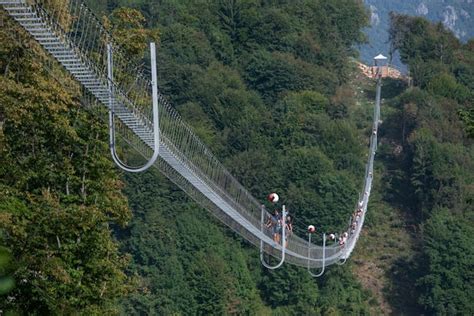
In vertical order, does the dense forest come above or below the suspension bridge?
below

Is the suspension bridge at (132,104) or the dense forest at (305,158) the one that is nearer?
the suspension bridge at (132,104)

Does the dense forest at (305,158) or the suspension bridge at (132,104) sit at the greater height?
the suspension bridge at (132,104)

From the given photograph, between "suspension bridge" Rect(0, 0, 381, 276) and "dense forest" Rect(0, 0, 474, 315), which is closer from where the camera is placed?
"suspension bridge" Rect(0, 0, 381, 276)

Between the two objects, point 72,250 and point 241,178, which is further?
point 241,178

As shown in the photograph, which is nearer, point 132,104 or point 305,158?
point 132,104

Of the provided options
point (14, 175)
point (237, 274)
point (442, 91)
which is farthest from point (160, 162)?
point (442, 91)

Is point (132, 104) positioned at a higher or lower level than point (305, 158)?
higher

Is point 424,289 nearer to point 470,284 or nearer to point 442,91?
point 470,284

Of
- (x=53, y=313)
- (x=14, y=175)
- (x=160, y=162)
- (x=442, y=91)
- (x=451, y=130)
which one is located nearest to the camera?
(x=53, y=313)
